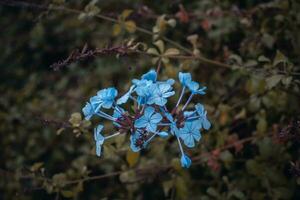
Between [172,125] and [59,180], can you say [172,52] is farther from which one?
[59,180]

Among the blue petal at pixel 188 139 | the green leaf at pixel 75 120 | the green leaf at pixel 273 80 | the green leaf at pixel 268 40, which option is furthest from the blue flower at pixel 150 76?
the green leaf at pixel 268 40

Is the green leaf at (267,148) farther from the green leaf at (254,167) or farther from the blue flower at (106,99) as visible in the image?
the blue flower at (106,99)

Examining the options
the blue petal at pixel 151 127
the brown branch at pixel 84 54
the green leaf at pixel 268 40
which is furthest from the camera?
the green leaf at pixel 268 40

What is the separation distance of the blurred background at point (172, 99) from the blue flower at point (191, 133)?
0.98ft

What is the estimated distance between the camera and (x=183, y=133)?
1.44 metres

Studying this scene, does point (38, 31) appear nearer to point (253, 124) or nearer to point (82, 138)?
point (82, 138)

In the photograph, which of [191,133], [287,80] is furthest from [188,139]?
[287,80]

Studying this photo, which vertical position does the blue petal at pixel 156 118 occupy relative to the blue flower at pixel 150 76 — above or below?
below

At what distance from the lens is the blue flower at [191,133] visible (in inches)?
56.8

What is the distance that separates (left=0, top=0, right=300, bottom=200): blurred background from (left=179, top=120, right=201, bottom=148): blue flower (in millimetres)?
298

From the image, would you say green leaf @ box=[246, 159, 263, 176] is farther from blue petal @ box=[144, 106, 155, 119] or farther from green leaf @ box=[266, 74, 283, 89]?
A: blue petal @ box=[144, 106, 155, 119]

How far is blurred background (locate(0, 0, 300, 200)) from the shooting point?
201 cm

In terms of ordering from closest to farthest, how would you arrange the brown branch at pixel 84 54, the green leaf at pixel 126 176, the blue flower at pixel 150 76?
the blue flower at pixel 150 76 < the brown branch at pixel 84 54 < the green leaf at pixel 126 176

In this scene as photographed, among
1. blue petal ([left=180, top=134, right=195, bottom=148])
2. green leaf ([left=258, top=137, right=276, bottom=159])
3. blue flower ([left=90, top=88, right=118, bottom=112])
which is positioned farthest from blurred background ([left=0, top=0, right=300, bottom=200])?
blue petal ([left=180, top=134, right=195, bottom=148])
